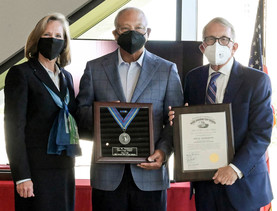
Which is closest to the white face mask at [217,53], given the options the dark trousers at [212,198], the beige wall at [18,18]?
the dark trousers at [212,198]

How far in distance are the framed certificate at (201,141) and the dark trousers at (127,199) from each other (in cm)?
23

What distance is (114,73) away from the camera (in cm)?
212

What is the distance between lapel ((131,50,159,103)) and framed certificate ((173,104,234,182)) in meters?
0.23

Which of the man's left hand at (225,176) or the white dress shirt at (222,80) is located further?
the white dress shirt at (222,80)

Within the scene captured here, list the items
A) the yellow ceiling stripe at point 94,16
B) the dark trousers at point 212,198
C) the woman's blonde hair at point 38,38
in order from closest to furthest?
the dark trousers at point 212,198
the woman's blonde hair at point 38,38
the yellow ceiling stripe at point 94,16

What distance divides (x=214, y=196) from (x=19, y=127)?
3.47 ft

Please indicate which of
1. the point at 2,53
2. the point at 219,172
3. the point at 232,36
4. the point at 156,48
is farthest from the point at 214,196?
the point at 2,53

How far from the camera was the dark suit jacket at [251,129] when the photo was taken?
1.98m

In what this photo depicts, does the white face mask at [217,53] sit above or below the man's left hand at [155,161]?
above

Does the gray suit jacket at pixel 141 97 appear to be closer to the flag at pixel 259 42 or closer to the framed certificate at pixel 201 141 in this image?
the framed certificate at pixel 201 141

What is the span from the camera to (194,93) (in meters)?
2.18

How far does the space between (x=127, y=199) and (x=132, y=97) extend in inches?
20.7

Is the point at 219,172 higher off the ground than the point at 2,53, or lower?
lower

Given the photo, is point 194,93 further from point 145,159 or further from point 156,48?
point 156,48
